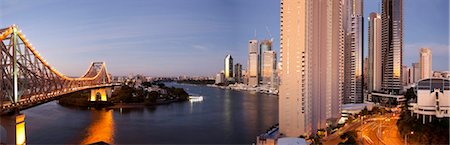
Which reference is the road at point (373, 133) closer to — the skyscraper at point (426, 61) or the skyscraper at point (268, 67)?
the skyscraper at point (426, 61)

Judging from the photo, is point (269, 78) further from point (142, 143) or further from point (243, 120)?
point (142, 143)

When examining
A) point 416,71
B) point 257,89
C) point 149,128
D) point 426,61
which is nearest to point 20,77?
point 149,128

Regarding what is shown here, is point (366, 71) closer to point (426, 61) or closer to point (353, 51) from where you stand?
point (353, 51)

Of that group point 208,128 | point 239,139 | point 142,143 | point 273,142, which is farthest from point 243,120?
point 273,142

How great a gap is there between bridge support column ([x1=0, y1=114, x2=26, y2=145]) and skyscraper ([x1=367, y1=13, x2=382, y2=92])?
11323 millimetres

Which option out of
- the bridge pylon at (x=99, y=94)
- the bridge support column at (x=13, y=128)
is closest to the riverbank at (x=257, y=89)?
the bridge pylon at (x=99, y=94)

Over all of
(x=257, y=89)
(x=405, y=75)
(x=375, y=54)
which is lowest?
(x=257, y=89)

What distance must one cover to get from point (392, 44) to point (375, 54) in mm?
713

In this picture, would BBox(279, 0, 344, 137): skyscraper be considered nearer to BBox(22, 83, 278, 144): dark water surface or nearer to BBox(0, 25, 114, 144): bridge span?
BBox(22, 83, 278, 144): dark water surface

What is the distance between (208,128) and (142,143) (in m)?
1.37

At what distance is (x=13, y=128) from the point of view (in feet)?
11.7

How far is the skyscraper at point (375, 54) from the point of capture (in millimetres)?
12531

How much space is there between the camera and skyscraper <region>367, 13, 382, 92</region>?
41.1 ft

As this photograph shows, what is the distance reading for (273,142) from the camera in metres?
3.92
